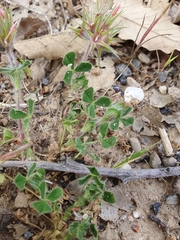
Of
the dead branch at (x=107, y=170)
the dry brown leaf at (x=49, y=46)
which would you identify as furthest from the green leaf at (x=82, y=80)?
the dry brown leaf at (x=49, y=46)

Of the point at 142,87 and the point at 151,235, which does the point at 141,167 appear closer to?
the point at 151,235

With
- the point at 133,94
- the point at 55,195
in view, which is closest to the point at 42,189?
the point at 55,195

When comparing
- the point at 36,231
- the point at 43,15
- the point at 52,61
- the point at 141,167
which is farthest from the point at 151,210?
the point at 43,15

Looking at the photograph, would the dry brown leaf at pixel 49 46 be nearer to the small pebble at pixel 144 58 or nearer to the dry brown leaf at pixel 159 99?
the small pebble at pixel 144 58

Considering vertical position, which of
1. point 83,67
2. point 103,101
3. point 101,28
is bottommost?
point 103,101

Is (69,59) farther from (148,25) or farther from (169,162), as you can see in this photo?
(148,25)
